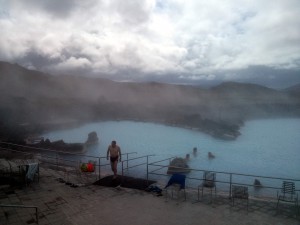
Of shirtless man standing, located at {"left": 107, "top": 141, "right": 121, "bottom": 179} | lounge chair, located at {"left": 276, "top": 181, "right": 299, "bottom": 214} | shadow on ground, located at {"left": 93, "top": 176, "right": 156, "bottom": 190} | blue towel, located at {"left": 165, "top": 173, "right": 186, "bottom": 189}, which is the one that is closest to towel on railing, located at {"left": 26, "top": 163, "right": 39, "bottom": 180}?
shadow on ground, located at {"left": 93, "top": 176, "right": 156, "bottom": 190}

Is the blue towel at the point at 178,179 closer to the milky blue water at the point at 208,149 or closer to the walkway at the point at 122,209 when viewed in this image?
the walkway at the point at 122,209

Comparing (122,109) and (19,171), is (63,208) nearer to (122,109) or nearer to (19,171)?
(19,171)

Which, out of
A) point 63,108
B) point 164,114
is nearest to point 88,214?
point 63,108

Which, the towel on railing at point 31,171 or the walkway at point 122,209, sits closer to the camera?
the walkway at point 122,209

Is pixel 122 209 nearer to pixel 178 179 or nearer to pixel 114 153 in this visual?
pixel 178 179

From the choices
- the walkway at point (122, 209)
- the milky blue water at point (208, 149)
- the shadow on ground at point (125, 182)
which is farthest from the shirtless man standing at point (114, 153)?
the milky blue water at point (208, 149)

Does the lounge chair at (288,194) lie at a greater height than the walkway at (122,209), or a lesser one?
greater

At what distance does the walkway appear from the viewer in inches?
220

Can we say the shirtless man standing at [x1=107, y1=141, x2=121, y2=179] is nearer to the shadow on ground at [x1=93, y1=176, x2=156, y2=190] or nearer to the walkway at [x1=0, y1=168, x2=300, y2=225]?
the shadow on ground at [x1=93, y1=176, x2=156, y2=190]

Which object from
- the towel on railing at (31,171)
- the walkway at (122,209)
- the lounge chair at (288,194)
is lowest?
the walkway at (122,209)

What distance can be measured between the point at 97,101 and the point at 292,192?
8731cm

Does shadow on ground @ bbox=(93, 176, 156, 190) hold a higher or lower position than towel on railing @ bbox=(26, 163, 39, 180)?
lower

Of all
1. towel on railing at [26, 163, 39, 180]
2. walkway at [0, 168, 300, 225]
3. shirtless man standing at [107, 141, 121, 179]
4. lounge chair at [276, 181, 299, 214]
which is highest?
shirtless man standing at [107, 141, 121, 179]

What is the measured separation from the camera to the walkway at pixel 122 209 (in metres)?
5.59
